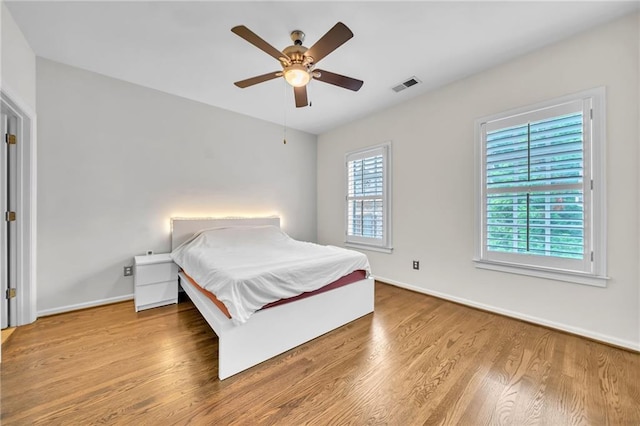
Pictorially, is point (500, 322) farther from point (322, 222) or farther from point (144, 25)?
point (144, 25)

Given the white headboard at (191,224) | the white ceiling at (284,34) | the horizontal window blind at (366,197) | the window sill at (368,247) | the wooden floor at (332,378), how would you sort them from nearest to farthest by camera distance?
the wooden floor at (332,378) → the white ceiling at (284,34) → the white headboard at (191,224) → the window sill at (368,247) → the horizontal window blind at (366,197)

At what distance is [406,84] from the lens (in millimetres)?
3000

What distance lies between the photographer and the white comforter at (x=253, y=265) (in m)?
1.80

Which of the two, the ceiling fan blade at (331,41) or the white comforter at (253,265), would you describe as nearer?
the ceiling fan blade at (331,41)

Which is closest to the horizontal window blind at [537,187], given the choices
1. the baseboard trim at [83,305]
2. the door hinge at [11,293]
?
the baseboard trim at [83,305]

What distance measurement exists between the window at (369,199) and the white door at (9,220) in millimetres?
3868

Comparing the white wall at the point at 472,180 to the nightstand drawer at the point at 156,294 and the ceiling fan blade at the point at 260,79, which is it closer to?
the ceiling fan blade at the point at 260,79

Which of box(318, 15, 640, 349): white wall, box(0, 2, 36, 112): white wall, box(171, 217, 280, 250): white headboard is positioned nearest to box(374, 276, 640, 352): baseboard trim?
box(318, 15, 640, 349): white wall

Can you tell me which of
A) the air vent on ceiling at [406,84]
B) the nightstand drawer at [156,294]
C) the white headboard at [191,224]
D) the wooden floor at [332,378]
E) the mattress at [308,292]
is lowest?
the wooden floor at [332,378]

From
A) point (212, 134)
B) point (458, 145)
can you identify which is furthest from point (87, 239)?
point (458, 145)

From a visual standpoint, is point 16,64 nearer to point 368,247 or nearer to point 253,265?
point 253,265

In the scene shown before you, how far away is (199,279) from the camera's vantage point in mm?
2205

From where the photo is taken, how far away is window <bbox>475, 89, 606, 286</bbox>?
82.4 inches

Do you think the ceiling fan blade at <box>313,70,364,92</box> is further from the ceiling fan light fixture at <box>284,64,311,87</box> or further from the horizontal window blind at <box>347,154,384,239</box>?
the horizontal window blind at <box>347,154,384,239</box>
